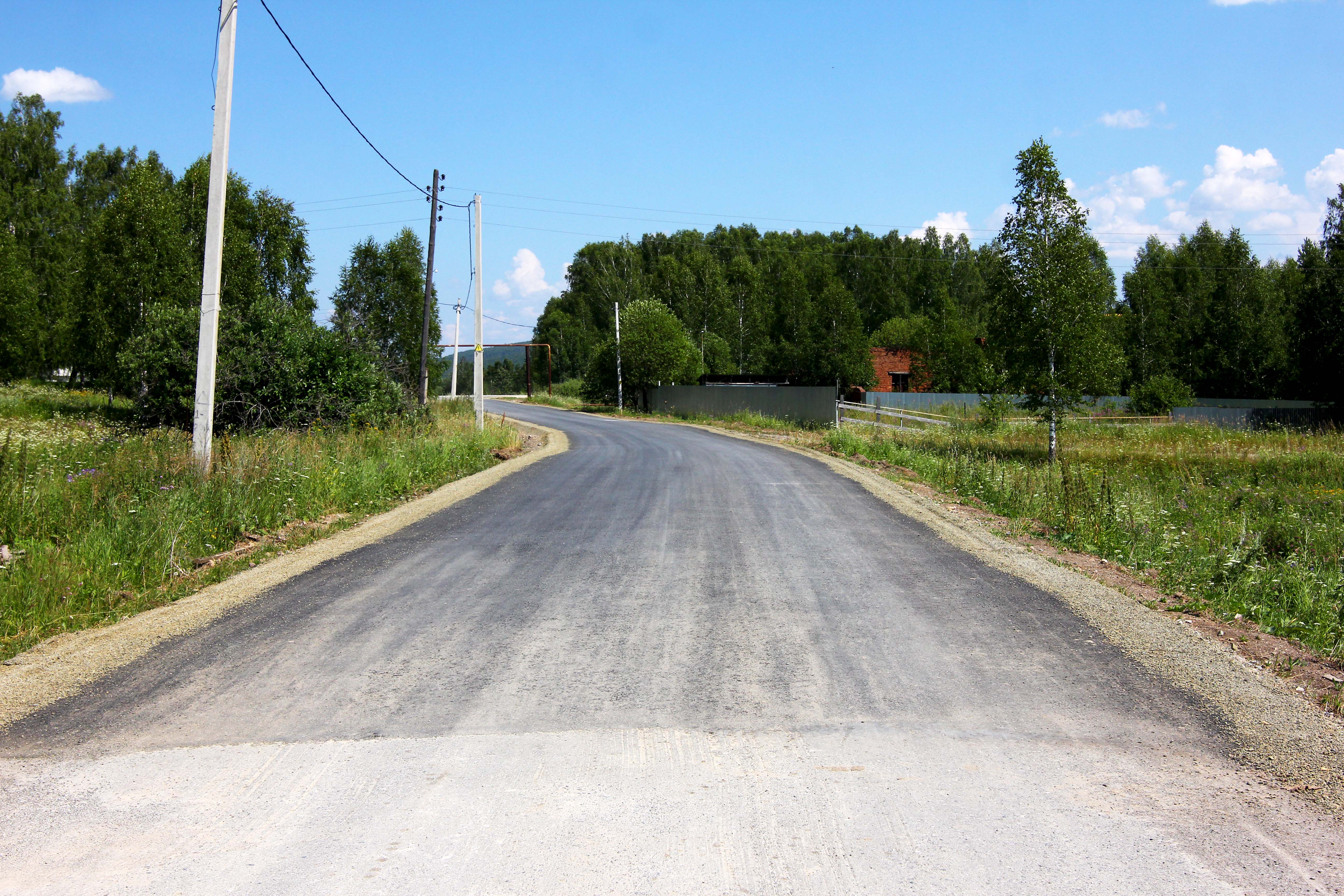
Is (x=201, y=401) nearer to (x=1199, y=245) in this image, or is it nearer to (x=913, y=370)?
(x=913, y=370)

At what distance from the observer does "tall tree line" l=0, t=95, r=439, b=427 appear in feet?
57.3

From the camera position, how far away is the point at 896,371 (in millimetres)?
68812

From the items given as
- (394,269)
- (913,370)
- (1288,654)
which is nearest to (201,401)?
(1288,654)

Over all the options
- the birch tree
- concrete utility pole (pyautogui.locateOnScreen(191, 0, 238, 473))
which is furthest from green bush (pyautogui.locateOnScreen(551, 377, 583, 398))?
concrete utility pole (pyautogui.locateOnScreen(191, 0, 238, 473))

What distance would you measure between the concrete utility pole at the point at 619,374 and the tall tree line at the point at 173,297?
11262 mm

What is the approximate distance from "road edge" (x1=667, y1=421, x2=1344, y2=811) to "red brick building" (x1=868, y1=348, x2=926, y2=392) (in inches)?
2323

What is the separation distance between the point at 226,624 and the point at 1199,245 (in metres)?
81.0

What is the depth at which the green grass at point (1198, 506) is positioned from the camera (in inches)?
288

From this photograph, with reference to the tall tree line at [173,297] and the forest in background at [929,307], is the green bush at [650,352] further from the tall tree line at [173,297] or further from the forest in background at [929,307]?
the tall tree line at [173,297]

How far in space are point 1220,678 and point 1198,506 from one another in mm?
9007

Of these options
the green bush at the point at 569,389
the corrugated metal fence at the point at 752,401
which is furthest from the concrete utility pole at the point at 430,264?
the green bush at the point at 569,389

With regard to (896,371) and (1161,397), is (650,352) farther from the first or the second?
(1161,397)

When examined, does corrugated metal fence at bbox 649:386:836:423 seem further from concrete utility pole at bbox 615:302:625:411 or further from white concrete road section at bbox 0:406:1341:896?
white concrete road section at bbox 0:406:1341:896

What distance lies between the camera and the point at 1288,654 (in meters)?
5.68
